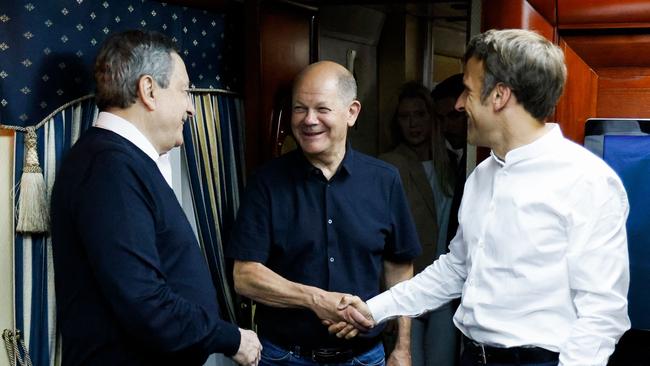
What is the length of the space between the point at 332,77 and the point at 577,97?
2.76ft

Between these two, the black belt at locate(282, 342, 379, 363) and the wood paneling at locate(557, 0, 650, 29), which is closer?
the black belt at locate(282, 342, 379, 363)

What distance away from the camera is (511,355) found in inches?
69.4

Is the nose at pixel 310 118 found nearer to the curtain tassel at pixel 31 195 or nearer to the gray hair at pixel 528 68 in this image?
the gray hair at pixel 528 68

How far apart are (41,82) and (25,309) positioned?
0.59 meters

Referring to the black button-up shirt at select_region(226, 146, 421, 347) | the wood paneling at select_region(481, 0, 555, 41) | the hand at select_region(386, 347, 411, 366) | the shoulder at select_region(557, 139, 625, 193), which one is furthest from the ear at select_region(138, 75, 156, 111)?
the wood paneling at select_region(481, 0, 555, 41)

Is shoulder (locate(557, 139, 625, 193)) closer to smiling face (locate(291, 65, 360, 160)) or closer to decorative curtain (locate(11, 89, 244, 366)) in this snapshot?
smiling face (locate(291, 65, 360, 160))

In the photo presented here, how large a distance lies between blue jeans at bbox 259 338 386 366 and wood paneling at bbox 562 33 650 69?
1190 millimetres

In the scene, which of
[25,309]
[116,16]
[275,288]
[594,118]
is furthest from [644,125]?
[25,309]

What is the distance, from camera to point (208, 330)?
1.72 metres

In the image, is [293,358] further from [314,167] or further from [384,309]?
[314,167]

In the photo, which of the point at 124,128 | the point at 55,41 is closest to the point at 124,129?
the point at 124,128

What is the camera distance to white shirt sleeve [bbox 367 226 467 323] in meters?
2.08

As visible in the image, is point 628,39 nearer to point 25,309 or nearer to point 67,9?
point 67,9

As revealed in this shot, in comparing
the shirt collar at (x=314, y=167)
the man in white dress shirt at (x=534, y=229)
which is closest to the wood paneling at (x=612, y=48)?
the man in white dress shirt at (x=534, y=229)
